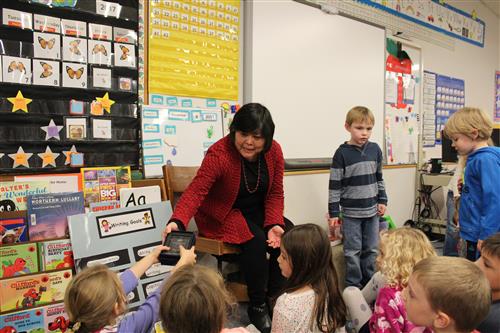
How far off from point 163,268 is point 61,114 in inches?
38.9

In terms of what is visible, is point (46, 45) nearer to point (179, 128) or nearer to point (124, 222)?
point (179, 128)

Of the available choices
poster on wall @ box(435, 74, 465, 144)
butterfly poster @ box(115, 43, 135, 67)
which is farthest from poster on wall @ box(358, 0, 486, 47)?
butterfly poster @ box(115, 43, 135, 67)

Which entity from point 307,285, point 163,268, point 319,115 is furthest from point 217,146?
point 319,115

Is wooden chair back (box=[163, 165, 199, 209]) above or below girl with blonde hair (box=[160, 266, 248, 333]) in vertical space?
above

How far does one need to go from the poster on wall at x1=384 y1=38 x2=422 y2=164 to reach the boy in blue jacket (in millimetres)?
1910

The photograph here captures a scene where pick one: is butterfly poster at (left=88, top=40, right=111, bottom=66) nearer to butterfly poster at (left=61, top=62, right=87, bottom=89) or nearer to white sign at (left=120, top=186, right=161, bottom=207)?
butterfly poster at (left=61, top=62, right=87, bottom=89)

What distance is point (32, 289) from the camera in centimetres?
195

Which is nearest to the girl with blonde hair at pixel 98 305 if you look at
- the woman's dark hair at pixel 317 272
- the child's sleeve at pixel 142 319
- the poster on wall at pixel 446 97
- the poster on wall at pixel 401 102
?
the child's sleeve at pixel 142 319

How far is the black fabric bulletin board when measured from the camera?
2.06 meters

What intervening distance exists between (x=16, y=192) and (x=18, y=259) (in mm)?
326

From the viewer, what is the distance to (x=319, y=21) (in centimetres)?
338

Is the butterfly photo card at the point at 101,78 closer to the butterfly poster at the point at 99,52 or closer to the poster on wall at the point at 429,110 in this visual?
the butterfly poster at the point at 99,52

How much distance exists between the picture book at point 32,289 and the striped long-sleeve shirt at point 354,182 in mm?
1606

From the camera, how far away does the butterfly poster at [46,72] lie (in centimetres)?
212
